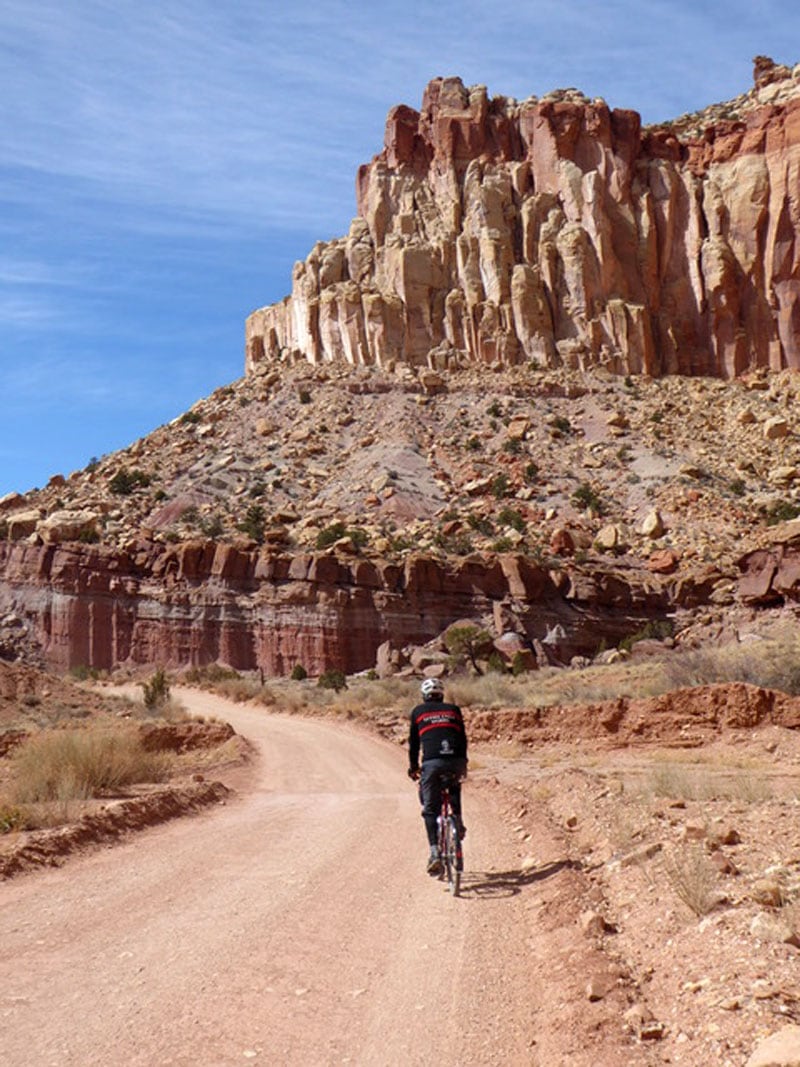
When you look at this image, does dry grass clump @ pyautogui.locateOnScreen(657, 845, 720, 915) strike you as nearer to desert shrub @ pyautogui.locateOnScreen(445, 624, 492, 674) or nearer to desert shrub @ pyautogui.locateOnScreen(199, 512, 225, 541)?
desert shrub @ pyautogui.locateOnScreen(445, 624, 492, 674)

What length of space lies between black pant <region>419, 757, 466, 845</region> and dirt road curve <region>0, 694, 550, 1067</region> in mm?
678

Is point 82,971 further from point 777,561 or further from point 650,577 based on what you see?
point 650,577

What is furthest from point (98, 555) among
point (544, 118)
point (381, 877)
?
point (544, 118)

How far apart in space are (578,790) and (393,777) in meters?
6.15

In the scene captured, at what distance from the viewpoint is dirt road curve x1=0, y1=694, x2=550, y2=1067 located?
5250 mm

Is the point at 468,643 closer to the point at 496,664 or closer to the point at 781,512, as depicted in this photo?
the point at 496,664

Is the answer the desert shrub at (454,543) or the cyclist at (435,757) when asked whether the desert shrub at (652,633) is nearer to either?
the desert shrub at (454,543)

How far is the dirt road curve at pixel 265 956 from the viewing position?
5.25 metres

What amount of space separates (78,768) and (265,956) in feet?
29.9

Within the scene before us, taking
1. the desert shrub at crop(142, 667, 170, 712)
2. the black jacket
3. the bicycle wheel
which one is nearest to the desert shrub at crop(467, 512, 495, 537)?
the desert shrub at crop(142, 667, 170, 712)

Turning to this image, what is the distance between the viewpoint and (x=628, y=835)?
1005 cm

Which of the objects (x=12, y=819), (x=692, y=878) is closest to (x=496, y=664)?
(x=12, y=819)

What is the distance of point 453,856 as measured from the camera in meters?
9.05

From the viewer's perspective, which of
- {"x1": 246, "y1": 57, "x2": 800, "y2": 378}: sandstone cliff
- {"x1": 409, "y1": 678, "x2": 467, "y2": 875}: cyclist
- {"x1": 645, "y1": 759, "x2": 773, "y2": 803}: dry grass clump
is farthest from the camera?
{"x1": 246, "y1": 57, "x2": 800, "y2": 378}: sandstone cliff
